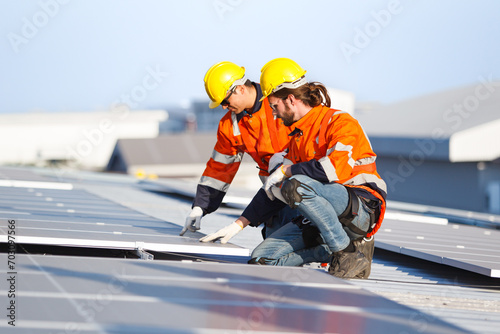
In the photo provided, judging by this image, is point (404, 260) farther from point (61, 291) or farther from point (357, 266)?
point (61, 291)

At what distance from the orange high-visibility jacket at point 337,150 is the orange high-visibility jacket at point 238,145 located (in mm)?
568

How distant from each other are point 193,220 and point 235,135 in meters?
0.89

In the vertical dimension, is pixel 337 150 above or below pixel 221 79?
below

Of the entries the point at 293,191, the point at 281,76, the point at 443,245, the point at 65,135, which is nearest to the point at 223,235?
the point at 293,191

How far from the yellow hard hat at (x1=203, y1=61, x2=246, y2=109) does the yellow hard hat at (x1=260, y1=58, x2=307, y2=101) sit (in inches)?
19.4

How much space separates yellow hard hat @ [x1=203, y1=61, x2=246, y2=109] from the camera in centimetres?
552

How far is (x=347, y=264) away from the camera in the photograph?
4629mm

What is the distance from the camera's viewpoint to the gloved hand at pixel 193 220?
5.50 m

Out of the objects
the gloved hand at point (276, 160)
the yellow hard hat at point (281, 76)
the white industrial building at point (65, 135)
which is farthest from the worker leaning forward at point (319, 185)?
the white industrial building at point (65, 135)

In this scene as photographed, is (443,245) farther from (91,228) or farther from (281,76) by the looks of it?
(91,228)

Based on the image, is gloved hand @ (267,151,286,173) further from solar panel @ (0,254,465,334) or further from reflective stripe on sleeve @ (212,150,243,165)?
solar panel @ (0,254,465,334)

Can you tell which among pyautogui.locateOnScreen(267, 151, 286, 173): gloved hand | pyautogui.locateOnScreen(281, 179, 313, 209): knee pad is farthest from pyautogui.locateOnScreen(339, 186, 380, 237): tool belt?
pyautogui.locateOnScreen(267, 151, 286, 173): gloved hand

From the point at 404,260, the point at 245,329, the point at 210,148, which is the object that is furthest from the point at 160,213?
the point at 210,148

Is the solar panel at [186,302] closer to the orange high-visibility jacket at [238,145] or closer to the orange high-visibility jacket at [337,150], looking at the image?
the orange high-visibility jacket at [337,150]
